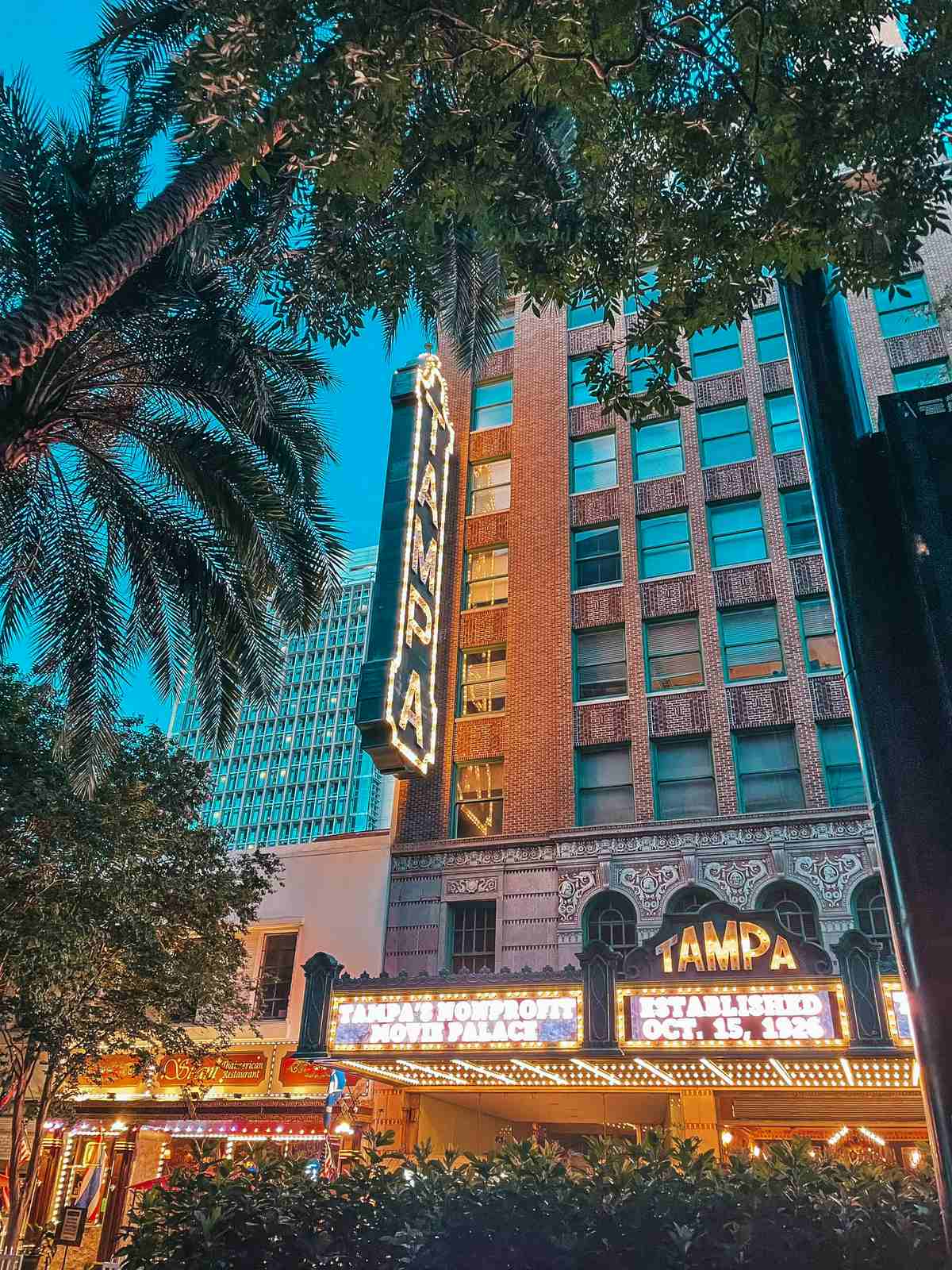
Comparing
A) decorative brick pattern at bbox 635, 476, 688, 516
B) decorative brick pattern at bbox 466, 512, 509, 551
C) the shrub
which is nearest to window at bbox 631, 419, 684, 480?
decorative brick pattern at bbox 635, 476, 688, 516

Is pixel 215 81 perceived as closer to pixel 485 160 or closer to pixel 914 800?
pixel 485 160

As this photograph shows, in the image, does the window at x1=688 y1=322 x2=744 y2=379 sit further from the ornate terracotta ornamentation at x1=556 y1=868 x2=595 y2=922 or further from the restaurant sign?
the restaurant sign

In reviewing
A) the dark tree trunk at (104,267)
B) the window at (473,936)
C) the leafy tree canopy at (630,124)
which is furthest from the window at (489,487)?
the leafy tree canopy at (630,124)

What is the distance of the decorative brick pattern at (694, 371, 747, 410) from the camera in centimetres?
2842

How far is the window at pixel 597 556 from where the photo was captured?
2741 cm

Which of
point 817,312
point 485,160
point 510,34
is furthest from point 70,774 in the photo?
point 817,312

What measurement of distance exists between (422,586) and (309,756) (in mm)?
155850

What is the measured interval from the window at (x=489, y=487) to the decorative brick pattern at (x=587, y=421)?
2.48 metres

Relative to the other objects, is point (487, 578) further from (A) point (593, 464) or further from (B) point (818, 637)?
(B) point (818, 637)

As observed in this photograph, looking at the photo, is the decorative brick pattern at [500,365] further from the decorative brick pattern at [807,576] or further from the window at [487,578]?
the decorative brick pattern at [807,576]

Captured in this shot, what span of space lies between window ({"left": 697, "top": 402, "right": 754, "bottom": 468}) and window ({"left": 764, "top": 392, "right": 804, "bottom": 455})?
641 millimetres

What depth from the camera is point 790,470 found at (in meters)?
26.6

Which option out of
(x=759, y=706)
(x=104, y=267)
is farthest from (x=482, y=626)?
(x=104, y=267)

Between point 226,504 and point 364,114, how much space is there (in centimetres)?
Answer: 880
